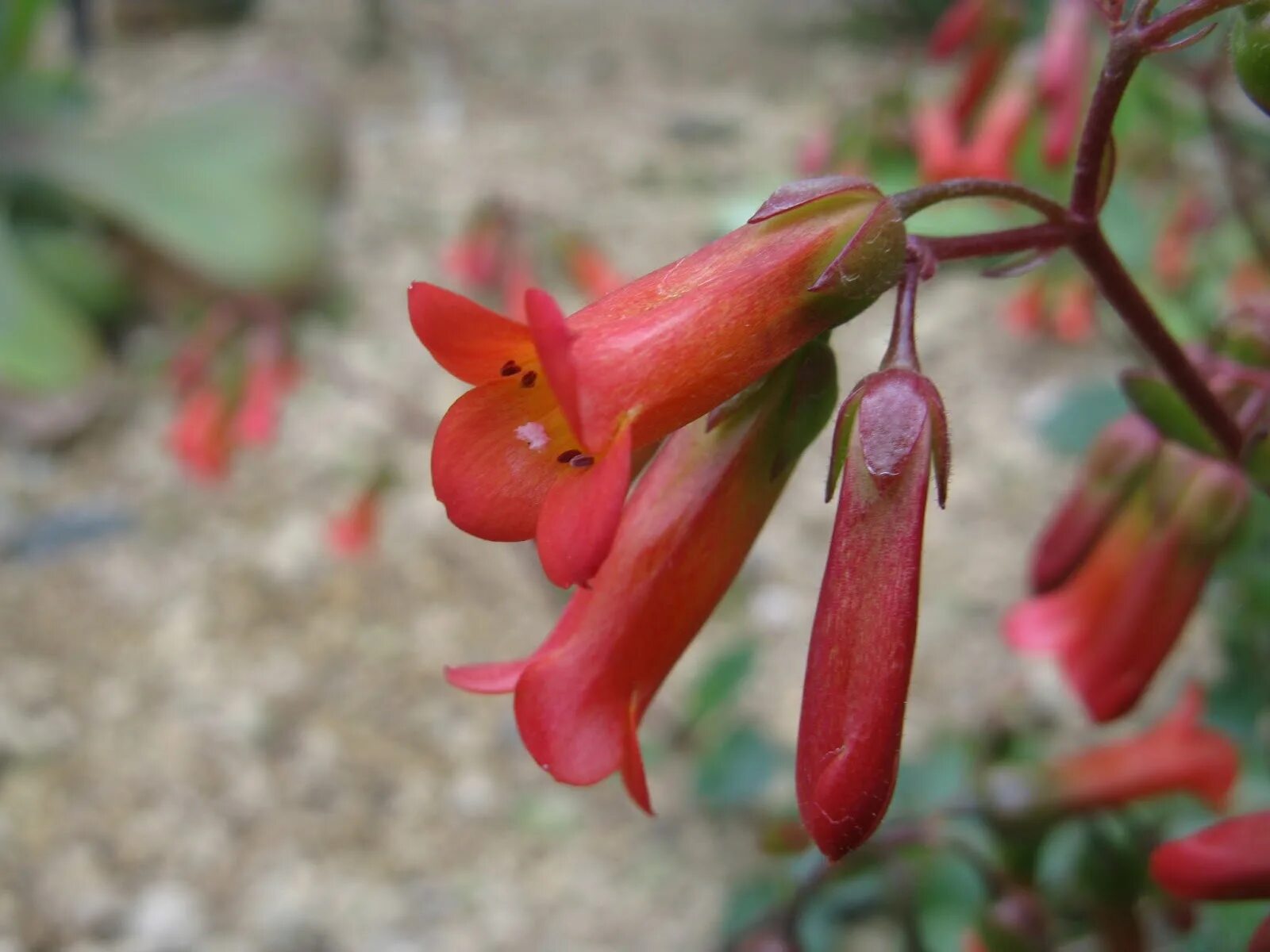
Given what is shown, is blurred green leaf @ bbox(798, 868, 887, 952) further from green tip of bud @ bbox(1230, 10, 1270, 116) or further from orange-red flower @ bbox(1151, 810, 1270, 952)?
green tip of bud @ bbox(1230, 10, 1270, 116)

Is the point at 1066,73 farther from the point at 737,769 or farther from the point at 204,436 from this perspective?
the point at 204,436

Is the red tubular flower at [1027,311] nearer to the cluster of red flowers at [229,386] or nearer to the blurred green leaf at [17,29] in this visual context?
the cluster of red flowers at [229,386]

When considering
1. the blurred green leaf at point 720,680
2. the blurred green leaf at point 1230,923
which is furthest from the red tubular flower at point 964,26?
the blurred green leaf at point 1230,923

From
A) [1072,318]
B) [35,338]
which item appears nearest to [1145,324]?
[1072,318]

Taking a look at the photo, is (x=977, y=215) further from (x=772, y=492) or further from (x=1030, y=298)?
(x=1030, y=298)

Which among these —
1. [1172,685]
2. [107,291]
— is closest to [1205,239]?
[1172,685]

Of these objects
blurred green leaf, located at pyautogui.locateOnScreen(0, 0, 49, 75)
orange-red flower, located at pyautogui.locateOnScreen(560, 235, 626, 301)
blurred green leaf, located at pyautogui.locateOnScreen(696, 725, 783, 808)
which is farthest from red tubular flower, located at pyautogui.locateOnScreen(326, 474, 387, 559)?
blurred green leaf, located at pyautogui.locateOnScreen(0, 0, 49, 75)
